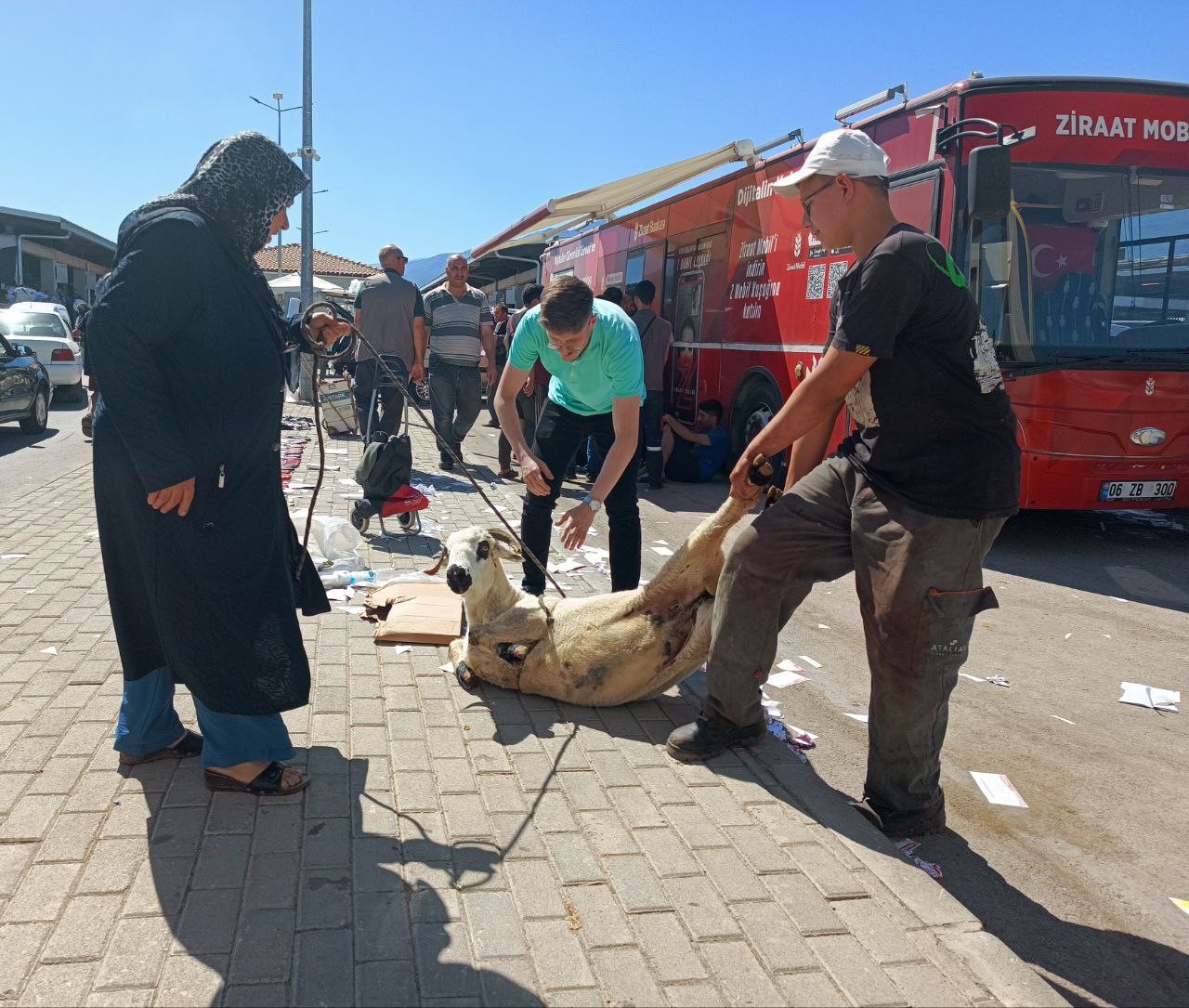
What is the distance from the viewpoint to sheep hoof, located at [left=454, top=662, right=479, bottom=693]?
158 inches

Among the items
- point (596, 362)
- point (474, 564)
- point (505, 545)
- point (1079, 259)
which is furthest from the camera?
point (1079, 259)

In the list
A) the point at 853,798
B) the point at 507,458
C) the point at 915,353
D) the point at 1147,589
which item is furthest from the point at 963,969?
the point at 507,458

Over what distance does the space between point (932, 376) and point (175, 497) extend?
2.29 metres

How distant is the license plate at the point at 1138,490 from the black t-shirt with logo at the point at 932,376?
5187 millimetres

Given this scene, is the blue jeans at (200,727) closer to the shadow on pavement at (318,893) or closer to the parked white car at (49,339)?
the shadow on pavement at (318,893)

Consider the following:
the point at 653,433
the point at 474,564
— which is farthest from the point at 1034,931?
the point at 653,433

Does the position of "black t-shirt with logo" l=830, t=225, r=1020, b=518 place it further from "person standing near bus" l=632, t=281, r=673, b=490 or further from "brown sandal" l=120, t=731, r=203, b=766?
"person standing near bus" l=632, t=281, r=673, b=490

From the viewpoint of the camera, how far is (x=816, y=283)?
29.3ft

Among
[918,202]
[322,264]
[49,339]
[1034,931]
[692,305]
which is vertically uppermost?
[322,264]

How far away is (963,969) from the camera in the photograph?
2312 millimetres

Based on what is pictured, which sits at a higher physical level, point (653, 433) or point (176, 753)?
point (653, 433)

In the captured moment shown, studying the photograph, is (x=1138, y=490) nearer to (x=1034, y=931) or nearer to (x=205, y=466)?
(x=1034, y=931)

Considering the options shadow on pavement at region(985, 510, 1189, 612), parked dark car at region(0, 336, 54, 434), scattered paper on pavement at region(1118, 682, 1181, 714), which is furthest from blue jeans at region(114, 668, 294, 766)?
parked dark car at region(0, 336, 54, 434)

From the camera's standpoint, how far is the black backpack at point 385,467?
6883 millimetres
